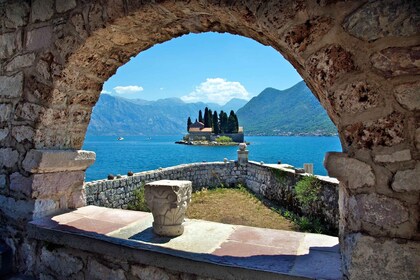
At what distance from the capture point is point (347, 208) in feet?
6.05

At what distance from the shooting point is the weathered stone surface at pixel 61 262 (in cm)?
276

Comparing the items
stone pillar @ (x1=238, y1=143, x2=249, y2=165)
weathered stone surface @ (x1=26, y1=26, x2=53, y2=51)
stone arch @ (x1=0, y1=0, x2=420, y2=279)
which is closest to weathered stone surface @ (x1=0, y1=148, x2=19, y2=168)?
weathered stone surface @ (x1=26, y1=26, x2=53, y2=51)

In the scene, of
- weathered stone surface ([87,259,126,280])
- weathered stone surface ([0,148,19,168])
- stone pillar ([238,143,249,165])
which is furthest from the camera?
stone pillar ([238,143,249,165])

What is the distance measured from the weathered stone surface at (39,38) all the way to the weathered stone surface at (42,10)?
11 centimetres

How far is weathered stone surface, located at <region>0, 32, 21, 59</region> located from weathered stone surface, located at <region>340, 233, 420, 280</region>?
3.49m

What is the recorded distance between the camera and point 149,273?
2.37 m

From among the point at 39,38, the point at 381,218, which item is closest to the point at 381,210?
the point at 381,218

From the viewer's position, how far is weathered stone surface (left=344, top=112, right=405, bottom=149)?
1609 mm

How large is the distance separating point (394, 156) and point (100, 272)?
92.8 inches

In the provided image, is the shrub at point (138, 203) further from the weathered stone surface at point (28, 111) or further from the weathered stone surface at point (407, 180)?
the weathered stone surface at point (407, 180)

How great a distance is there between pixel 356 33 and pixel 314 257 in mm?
1465

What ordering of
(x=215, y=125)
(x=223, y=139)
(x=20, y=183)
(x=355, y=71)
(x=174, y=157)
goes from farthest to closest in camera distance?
1. (x=215, y=125)
2. (x=223, y=139)
3. (x=174, y=157)
4. (x=20, y=183)
5. (x=355, y=71)

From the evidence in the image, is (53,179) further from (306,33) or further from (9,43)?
(306,33)

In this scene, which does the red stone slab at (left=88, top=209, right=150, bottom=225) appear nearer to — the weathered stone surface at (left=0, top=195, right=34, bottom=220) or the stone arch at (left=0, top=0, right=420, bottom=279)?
the weathered stone surface at (left=0, top=195, right=34, bottom=220)
